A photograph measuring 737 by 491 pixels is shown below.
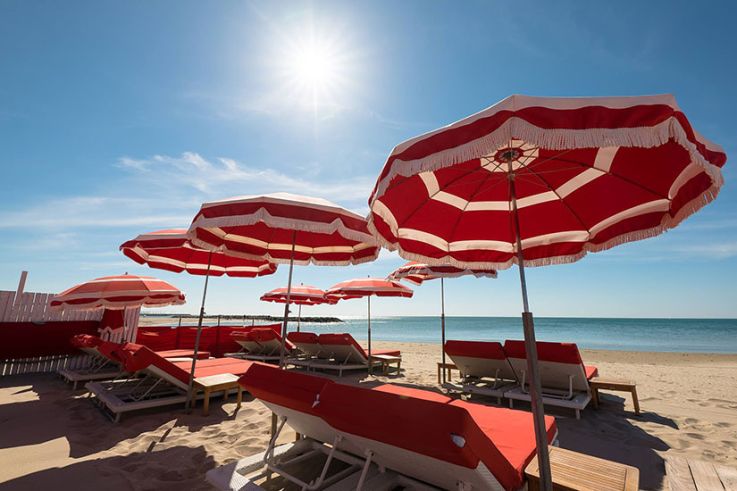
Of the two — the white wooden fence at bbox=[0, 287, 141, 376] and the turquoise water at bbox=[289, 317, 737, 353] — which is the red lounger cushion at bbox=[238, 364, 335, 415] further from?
the turquoise water at bbox=[289, 317, 737, 353]

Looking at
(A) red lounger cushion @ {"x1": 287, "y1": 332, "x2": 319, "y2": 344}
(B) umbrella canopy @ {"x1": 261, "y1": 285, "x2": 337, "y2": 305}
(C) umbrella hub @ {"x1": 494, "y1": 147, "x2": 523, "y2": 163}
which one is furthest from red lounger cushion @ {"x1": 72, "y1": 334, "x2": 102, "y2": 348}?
(C) umbrella hub @ {"x1": 494, "y1": 147, "x2": 523, "y2": 163}

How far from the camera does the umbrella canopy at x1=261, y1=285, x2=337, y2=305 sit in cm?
1132

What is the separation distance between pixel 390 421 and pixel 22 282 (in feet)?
40.2

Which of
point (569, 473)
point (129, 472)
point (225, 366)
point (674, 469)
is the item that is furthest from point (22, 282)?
point (674, 469)

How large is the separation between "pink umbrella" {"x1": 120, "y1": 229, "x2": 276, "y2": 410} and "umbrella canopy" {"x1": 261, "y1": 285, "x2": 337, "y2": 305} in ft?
12.7

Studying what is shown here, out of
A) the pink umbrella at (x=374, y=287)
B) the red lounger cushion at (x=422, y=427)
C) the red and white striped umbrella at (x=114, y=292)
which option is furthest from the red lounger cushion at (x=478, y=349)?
the red and white striped umbrella at (x=114, y=292)

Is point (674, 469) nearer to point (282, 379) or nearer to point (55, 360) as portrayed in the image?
point (282, 379)

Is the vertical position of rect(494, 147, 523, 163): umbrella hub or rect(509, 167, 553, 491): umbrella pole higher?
rect(494, 147, 523, 163): umbrella hub

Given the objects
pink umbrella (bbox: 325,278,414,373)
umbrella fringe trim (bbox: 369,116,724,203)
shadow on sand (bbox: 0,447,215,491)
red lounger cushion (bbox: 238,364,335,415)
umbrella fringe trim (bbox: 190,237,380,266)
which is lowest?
shadow on sand (bbox: 0,447,215,491)

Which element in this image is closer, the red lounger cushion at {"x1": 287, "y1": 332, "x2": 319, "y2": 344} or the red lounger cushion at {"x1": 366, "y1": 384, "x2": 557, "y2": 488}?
the red lounger cushion at {"x1": 366, "y1": 384, "x2": 557, "y2": 488}

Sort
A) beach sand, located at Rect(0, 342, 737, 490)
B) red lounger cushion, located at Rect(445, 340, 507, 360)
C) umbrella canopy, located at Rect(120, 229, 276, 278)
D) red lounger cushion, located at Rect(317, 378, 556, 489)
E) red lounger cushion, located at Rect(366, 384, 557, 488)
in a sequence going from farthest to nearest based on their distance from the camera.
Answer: red lounger cushion, located at Rect(445, 340, 507, 360), umbrella canopy, located at Rect(120, 229, 276, 278), beach sand, located at Rect(0, 342, 737, 490), red lounger cushion, located at Rect(366, 384, 557, 488), red lounger cushion, located at Rect(317, 378, 556, 489)

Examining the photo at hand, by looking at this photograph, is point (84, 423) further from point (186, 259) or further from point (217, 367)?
point (186, 259)

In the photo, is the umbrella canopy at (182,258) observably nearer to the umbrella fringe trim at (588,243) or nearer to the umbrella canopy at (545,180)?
the umbrella fringe trim at (588,243)

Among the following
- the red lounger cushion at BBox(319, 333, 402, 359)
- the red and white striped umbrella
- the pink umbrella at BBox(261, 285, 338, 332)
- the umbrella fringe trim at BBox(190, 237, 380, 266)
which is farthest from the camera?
the pink umbrella at BBox(261, 285, 338, 332)
